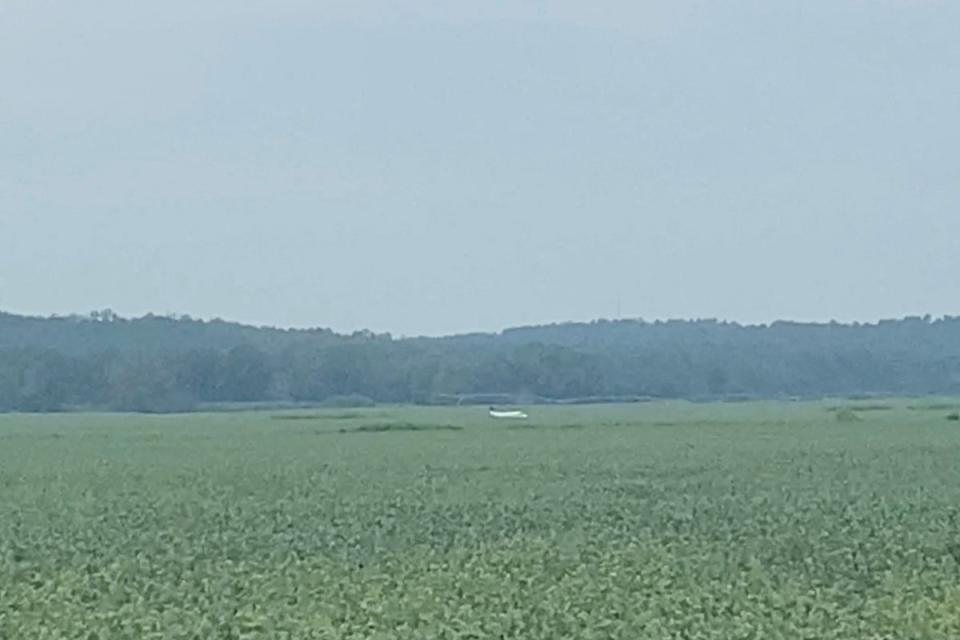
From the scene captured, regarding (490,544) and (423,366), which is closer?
(490,544)

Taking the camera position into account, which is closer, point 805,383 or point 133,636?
point 133,636

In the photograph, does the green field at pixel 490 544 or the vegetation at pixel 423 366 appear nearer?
the green field at pixel 490 544

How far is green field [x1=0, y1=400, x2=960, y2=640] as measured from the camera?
16.6m

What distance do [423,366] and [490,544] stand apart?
99.8 metres

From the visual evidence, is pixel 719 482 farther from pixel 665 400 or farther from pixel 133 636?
pixel 665 400

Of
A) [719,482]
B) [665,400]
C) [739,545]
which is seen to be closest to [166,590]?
[739,545]

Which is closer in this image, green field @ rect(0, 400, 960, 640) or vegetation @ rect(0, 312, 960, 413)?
green field @ rect(0, 400, 960, 640)

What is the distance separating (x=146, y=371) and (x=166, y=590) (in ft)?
317

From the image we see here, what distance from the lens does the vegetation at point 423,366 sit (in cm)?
11481

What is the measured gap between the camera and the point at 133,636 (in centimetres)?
1595

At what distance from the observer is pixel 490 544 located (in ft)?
74.8

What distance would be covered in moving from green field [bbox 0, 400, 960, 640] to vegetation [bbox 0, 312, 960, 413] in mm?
69648

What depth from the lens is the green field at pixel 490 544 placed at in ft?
54.5

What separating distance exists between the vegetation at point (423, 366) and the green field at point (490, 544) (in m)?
69.6
